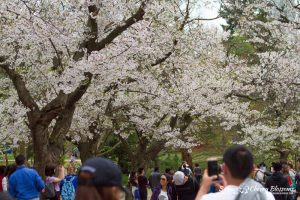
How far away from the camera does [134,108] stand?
1772 cm

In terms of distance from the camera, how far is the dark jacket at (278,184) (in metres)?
9.50

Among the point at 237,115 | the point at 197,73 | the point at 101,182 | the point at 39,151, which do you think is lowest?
the point at 101,182

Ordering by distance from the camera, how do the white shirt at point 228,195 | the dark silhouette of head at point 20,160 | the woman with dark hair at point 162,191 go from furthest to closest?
the woman with dark hair at point 162,191 → the dark silhouette of head at point 20,160 → the white shirt at point 228,195

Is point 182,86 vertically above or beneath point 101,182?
above

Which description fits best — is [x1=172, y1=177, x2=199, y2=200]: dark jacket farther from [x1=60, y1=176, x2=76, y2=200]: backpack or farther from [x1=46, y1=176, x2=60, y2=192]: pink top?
[x1=46, y1=176, x2=60, y2=192]: pink top

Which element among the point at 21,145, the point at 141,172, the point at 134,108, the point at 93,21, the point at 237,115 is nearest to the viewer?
the point at 93,21

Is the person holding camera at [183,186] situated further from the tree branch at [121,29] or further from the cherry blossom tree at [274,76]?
the cherry blossom tree at [274,76]

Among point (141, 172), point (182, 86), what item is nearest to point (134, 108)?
point (182, 86)

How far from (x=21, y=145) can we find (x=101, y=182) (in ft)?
77.2

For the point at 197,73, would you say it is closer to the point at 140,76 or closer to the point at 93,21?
the point at 140,76

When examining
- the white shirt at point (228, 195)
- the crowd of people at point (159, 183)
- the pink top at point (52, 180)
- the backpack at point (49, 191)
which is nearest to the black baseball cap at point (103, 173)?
the crowd of people at point (159, 183)

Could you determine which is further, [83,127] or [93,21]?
[83,127]

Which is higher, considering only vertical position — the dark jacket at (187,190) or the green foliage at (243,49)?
the green foliage at (243,49)

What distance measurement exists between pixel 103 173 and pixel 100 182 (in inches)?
1.6
